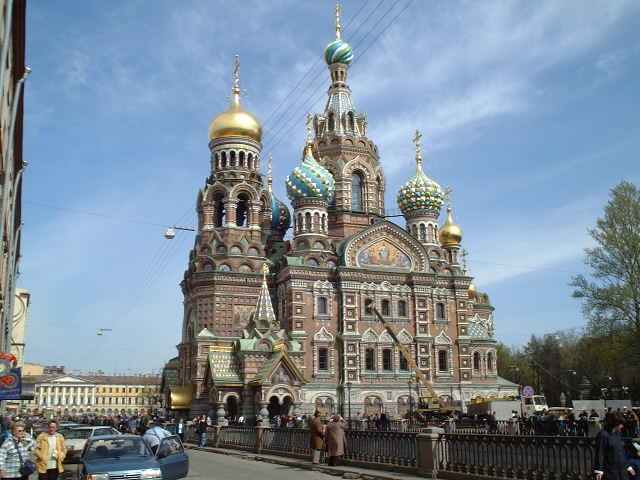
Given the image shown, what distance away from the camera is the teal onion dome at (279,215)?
47.4 m

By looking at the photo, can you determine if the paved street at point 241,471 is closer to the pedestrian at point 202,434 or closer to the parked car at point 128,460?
the parked car at point 128,460

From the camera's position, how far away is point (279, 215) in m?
47.7

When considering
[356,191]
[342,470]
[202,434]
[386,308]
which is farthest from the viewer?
[356,191]

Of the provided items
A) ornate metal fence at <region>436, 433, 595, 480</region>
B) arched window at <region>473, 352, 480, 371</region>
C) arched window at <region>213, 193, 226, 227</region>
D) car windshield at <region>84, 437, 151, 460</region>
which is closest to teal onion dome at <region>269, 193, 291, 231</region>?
arched window at <region>213, 193, 226, 227</region>

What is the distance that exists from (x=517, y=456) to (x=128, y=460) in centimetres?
688

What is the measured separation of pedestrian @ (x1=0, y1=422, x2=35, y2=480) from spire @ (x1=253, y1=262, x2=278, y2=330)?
26.5m

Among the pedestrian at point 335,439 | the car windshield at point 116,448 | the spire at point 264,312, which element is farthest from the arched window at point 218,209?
the car windshield at point 116,448

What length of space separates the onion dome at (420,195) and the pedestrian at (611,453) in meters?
37.0

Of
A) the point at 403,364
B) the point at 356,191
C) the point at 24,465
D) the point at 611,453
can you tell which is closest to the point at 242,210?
the point at 356,191

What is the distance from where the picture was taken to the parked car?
10930mm

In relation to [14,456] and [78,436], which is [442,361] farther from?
[14,456]

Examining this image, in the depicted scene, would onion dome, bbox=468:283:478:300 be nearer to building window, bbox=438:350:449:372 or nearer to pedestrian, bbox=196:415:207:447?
building window, bbox=438:350:449:372

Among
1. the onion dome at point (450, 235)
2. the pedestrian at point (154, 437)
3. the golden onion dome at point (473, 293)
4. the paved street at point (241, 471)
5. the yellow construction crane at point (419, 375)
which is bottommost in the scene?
the paved street at point (241, 471)

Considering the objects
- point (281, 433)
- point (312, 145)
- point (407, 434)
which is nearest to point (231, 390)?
point (281, 433)
